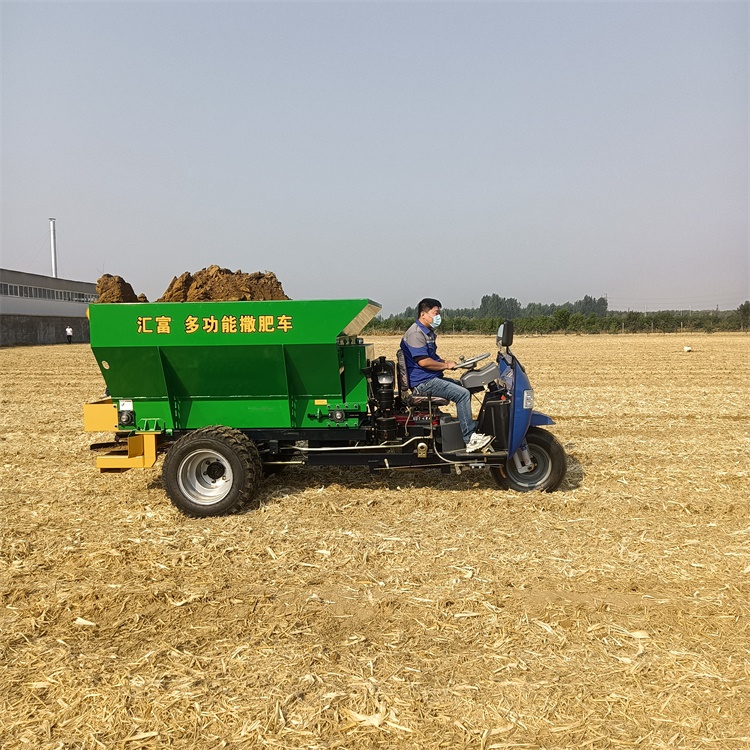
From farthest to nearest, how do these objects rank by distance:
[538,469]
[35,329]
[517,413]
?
[35,329] → [538,469] → [517,413]

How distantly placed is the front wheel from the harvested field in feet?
0.72

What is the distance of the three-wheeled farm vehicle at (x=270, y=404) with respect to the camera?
21.2 ft

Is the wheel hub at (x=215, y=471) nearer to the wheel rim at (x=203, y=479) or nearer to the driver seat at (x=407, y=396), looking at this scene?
the wheel rim at (x=203, y=479)

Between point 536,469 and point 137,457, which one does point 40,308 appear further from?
point 536,469

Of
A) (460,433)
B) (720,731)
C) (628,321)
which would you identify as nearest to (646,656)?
(720,731)

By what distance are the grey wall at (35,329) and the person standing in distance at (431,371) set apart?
39955 millimetres

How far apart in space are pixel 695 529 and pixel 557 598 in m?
2.15

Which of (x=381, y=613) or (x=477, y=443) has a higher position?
(x=477, y=443)

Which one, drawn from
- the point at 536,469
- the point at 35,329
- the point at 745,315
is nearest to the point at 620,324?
the point at 745,315

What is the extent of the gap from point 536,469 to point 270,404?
115 inches

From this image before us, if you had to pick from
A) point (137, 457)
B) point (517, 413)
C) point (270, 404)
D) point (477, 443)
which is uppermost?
point (270, 404)

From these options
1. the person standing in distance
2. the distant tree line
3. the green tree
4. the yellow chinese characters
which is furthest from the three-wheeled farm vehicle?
the green tree

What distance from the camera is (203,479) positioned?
259 inches

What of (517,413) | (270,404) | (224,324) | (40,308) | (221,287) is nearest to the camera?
(224,324)
